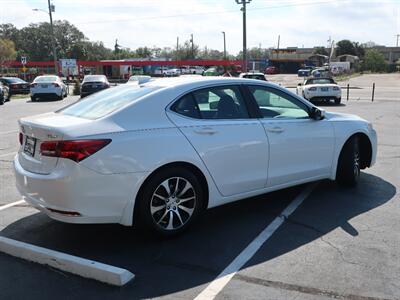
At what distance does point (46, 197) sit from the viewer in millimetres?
4242

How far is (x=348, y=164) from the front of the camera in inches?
246

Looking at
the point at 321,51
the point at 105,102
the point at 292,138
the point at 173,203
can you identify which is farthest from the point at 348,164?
the point at 321,51

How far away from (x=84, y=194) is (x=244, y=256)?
1.51 m

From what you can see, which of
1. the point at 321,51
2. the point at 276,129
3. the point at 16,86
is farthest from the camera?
the point at 321,51

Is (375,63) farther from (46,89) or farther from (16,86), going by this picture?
(46,89)

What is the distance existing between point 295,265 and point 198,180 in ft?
4.27

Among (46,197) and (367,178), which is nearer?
(46,197)

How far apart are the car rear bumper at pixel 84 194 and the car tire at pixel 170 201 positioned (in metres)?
0.15

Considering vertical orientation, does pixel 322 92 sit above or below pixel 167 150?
below

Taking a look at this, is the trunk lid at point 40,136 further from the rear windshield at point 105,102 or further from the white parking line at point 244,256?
the white parking line at point 244,256

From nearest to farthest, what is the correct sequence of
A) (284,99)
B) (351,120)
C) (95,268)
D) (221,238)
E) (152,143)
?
(95,268) → (152,143) → (221,238) → (284,99) → (351,120)

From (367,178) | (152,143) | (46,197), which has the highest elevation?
(152,143)

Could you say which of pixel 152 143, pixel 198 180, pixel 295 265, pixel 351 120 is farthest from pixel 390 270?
pixel 351 120

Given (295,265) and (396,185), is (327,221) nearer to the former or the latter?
(295,265)
